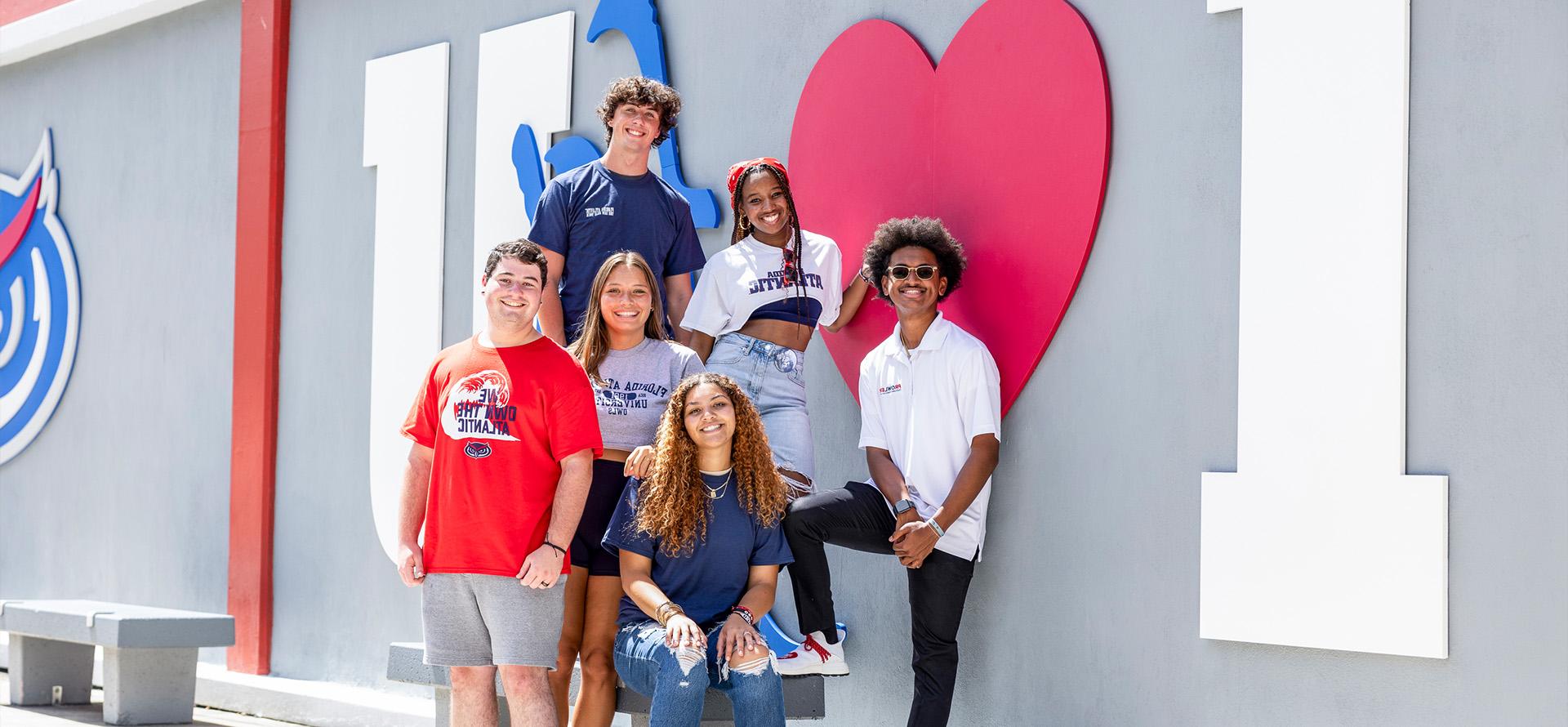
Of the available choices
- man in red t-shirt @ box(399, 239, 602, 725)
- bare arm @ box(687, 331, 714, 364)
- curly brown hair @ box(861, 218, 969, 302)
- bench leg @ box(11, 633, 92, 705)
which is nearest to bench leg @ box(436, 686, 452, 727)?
man in red t-shirt @ box(399, 239, 602, 725)

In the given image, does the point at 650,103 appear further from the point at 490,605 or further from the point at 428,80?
the point at 428,80

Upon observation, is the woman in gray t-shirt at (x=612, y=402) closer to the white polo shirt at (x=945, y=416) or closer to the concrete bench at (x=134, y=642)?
the white polo shirt at (x=945, y=416)

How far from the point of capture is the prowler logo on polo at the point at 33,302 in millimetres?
9266

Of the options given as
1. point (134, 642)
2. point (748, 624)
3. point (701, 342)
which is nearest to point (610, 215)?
point (701, 342)

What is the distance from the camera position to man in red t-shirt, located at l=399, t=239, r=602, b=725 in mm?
4172

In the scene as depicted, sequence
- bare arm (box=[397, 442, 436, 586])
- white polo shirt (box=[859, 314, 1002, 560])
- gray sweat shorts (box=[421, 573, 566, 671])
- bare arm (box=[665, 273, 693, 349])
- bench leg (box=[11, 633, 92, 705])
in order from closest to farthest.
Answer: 1. gray sweat shorts (box=[421, 573, 566, 671])
2. bare arm (box=[397, 442, 436, 586])
3. white polo shirt (box=[859, 314, 1002, 560])
4. bare arm (box=[665, 273, 693, 349])
5. bench leg (box=[11, 633, 92, 705])

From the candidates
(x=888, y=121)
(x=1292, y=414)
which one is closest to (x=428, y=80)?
(x=888, y=121)

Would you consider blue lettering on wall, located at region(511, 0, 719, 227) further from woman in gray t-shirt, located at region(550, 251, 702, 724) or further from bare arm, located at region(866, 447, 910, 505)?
bare arm, located at region(866, 447, 910, 505)

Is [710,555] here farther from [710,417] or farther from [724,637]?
[710,417]

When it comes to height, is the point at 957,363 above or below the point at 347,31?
below

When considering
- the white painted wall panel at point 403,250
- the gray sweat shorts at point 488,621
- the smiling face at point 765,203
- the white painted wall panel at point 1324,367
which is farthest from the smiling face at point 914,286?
the white painted wall panel at point 403,250

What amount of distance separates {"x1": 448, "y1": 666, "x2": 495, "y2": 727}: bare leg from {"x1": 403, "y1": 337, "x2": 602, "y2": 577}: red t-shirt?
33 cm

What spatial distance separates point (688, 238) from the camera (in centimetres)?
490

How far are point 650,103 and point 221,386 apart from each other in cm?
433
